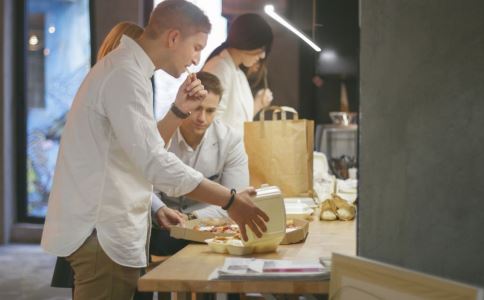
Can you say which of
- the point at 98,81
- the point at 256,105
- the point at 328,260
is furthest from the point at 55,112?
the point at 328,260

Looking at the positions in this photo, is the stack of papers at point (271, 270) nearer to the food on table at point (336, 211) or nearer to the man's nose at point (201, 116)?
the food on table at point (336, 211)

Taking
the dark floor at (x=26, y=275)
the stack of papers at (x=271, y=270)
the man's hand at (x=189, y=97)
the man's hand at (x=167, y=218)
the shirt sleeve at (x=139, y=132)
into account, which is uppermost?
the man's hand at (x=189, y=97)

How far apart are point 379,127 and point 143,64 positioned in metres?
0.92

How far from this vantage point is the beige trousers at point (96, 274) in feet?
7.24

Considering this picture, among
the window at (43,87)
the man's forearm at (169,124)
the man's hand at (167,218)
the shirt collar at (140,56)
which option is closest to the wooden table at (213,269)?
the man's hand at (167,218)

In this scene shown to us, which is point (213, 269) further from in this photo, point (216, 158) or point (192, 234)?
point (216, 158)

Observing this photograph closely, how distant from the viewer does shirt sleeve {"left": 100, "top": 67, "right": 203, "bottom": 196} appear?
2.14 meters

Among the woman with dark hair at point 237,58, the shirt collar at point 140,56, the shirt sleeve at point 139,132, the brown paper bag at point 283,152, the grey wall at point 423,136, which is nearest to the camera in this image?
the grey wall at point 423,136

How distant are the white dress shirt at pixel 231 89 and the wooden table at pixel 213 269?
1907mm

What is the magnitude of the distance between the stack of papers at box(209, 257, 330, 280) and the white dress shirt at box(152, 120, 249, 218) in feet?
4.27

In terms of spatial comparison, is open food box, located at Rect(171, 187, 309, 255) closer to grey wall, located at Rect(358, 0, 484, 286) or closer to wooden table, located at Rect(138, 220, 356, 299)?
wooden table, located at Rect(138, 220, 356, 299)

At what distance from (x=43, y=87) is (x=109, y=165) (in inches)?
233

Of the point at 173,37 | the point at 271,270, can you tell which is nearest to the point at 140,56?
the point at 173,37

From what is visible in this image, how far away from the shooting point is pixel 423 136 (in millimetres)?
1621
